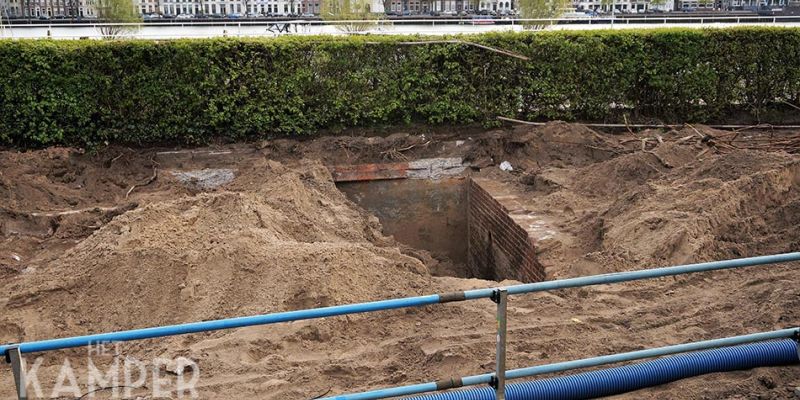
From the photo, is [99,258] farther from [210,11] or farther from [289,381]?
[210,11]

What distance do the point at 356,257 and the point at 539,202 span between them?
4.02m

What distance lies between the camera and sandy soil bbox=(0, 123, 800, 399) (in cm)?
594

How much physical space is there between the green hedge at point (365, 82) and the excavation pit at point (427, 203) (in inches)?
41.9

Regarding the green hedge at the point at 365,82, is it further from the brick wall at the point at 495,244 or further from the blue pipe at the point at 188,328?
the blue pipe at the point at 188,328

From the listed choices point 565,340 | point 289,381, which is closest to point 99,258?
point 289,381

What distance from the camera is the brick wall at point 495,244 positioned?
31.8 feet

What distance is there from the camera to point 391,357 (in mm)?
6016

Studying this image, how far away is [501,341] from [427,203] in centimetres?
863

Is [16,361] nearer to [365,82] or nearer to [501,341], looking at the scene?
[501,341]

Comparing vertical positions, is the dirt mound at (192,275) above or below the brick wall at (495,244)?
above

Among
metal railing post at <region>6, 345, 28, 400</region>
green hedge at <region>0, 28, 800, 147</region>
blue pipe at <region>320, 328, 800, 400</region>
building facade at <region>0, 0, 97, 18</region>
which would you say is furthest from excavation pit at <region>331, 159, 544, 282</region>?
building facade at <region>0, 0, 97, 18</region>

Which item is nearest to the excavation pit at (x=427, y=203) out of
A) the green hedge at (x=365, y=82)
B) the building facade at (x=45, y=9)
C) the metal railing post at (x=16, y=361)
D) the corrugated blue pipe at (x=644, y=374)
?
the green hedge at (x=365, y=82)

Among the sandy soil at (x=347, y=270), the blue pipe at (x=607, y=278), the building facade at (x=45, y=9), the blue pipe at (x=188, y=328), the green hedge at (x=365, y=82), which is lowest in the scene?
the sandy soil at (x=347, y=270)

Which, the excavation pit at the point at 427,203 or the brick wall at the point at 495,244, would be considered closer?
the brick wall at the point at 495,244
